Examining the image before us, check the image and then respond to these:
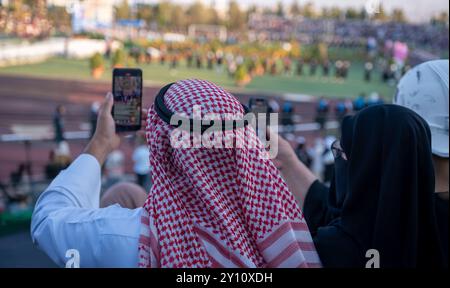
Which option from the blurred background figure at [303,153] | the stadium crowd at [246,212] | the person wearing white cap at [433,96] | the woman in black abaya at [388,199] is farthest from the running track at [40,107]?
the woman in black abaya at [388,199]

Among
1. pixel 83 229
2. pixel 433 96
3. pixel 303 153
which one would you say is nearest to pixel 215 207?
pixel 83 229

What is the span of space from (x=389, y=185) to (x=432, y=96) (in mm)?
505

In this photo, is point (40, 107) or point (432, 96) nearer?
point (432, 96)

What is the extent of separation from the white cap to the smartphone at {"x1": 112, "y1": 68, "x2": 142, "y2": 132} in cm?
67

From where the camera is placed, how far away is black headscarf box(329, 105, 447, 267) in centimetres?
103

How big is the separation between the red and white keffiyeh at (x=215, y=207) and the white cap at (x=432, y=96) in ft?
1.80

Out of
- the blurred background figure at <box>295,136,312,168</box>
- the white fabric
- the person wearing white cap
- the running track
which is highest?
the person wearing white cap

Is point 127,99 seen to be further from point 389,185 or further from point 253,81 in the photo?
point 253,81

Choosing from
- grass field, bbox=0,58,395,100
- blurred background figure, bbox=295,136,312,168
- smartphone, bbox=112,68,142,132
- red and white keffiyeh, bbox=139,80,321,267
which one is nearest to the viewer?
red and white keffiyeh, bbox=139,80,321,267

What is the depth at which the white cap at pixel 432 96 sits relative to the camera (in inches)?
56.0

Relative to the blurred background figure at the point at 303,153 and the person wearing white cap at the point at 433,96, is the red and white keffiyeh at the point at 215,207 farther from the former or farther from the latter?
the blurred background figure at the point at 303,153

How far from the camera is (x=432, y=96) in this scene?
144 centimetres

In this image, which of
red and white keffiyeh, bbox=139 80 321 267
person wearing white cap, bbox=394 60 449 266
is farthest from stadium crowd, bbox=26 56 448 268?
person wearing white cap, bbox=394 60 449 266

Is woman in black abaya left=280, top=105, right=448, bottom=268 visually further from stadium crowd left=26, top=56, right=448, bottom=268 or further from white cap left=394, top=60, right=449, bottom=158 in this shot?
white cap left=394, top=60, right=449, bottom=158
